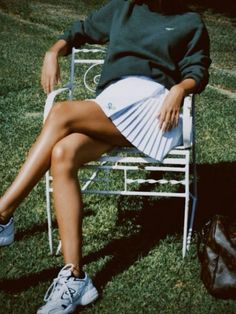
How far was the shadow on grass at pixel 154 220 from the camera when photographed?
319 centimetres

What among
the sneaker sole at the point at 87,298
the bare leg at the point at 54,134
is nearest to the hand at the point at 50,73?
the bare leg at the point at 54,134

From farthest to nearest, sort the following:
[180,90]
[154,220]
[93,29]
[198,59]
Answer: [154,220]
[93,29]
[198,59]
[180,90]

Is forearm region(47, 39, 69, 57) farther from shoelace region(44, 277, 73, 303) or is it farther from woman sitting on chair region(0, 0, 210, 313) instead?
shoelace region(44, 277, 73, 303)

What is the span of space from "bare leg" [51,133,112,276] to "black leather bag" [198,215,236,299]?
2.50 feet

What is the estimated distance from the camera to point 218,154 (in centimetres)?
527

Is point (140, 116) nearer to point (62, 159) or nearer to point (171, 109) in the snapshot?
point (171, 109)

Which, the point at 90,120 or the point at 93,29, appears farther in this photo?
the point at 93,29

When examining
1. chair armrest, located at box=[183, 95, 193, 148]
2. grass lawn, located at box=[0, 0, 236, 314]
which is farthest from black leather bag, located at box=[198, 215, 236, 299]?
chair armrest, located at box=[183, 95, 193, 148]

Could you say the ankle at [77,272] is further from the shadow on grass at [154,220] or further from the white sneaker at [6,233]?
the white sneaker at [6,233]

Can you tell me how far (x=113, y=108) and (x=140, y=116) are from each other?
7.1 inches

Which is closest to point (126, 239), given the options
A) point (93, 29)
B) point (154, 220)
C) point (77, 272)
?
point (154, 220)

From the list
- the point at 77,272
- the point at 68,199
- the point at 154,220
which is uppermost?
the point at 68,199

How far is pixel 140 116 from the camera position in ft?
10.5

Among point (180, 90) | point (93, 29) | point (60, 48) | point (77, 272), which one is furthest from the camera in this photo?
point (93, 29)
